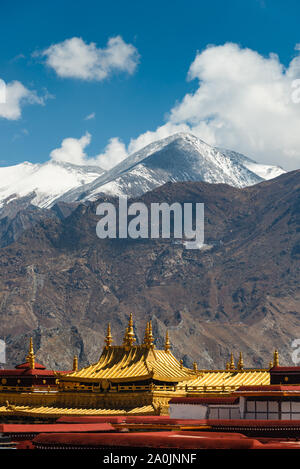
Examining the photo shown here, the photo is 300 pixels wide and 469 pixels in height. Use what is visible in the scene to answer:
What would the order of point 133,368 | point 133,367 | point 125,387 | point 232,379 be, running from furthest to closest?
point 133,367 < point 133,368 < point 125,387 < point 232,379

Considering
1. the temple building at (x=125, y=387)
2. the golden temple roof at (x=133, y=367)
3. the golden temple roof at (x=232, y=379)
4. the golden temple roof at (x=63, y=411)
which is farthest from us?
the golden temple roof at (x=133, y=367)

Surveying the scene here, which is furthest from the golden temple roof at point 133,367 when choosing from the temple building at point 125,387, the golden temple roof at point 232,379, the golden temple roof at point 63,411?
the golden temple roof at point 63,411

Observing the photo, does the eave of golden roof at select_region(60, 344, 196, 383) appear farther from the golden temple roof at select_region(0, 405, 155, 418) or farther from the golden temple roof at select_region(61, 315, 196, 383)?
the golden temple roof at select_region(0, 405, 155, 418)

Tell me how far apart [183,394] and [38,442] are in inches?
1298

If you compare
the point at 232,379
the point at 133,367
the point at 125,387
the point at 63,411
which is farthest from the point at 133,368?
the point at 232,379

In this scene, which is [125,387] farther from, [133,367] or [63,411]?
[63,411]

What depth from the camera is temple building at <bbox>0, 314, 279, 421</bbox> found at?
81250 mm

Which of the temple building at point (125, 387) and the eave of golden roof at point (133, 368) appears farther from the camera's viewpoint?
the eave of golden roof at point (133, 368)

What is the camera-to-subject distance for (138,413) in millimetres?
79250

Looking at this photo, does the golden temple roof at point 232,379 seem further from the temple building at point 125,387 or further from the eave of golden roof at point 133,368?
the eave of golden roof at point 133,368

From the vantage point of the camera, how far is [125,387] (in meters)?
83.9

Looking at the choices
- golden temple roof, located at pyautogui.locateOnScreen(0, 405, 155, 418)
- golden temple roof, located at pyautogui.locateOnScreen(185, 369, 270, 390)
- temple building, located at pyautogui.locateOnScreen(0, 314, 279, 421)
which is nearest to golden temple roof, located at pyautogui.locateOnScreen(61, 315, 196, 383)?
temple building, located at pyautogui.locateOnScreen(0, 314, 279, 421)

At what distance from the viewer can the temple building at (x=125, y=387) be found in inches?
3199
